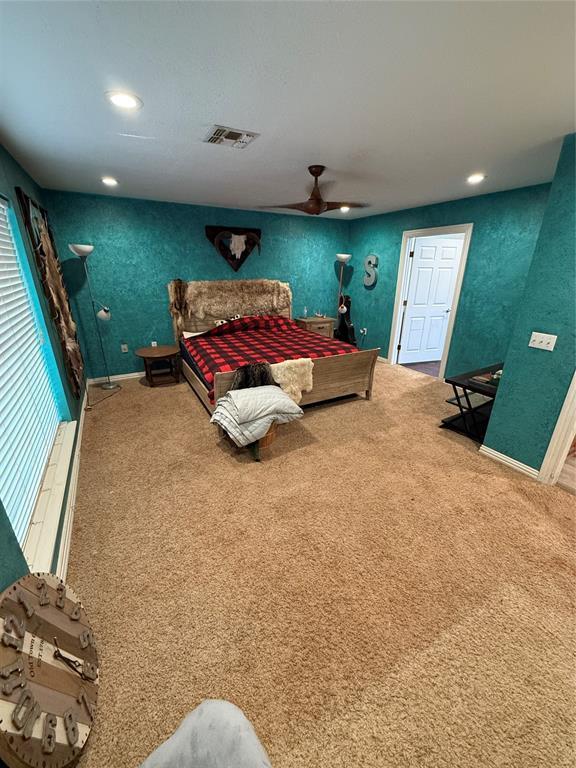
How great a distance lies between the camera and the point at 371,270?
17.0 ft

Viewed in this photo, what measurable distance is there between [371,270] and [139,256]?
11.6ft

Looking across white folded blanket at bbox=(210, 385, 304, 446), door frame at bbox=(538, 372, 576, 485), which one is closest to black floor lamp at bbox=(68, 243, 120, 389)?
white folded blanket at bbox=(210, 385, 304, 446)

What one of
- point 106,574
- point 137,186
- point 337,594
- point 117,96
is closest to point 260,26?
point 117,96

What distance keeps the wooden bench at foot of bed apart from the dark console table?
0.87 meters

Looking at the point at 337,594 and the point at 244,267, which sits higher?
the point at 244,267

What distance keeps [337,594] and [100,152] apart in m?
3.33

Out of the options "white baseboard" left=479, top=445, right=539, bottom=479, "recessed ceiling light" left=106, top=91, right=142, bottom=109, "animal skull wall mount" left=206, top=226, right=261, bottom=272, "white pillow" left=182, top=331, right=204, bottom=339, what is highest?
"recessed ceiling light" left=106, top=91, right=142, bottom=109

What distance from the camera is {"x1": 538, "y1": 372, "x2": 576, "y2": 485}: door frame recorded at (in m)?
2.15

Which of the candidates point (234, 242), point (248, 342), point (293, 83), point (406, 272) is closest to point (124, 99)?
point (293, 83)

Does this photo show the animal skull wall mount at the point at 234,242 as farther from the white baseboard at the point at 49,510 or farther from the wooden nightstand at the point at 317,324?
the white baseboard at the point at 49,510

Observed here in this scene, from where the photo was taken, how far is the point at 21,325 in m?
2.05

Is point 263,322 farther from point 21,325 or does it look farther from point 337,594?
point 337,594

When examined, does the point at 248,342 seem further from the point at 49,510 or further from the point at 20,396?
the point at 49,510

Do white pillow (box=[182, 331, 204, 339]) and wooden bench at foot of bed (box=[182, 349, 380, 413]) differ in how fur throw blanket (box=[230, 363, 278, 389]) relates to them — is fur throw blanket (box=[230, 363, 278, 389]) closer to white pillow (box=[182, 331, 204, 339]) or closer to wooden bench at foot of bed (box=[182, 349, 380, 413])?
wooden bench at foot of bed (box=[182, 349, 380, 413])
